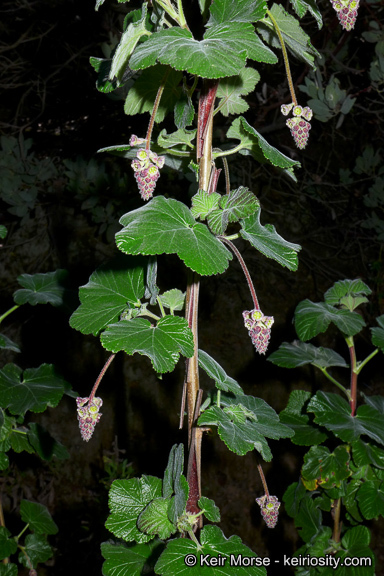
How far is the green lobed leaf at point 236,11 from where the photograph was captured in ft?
1.71

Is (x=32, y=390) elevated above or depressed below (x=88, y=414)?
below

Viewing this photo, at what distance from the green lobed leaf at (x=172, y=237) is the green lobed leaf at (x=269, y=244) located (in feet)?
0.20

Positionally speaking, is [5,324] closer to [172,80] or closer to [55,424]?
[55,424]

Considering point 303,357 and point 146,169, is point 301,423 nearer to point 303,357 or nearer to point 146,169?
point 303,357

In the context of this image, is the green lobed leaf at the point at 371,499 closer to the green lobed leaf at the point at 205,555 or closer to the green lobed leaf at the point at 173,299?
Answer: the green lobed leaf at the point at 205,555

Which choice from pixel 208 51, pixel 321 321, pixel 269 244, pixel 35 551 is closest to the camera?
pixel 208 51

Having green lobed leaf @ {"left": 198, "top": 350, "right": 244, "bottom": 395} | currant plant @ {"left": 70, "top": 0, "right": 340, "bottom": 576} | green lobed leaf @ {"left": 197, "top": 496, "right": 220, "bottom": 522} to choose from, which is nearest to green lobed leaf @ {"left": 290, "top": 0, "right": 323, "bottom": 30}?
currant plant @ {"left": 70, "top": 0, "right": 340, "bottom": 576}

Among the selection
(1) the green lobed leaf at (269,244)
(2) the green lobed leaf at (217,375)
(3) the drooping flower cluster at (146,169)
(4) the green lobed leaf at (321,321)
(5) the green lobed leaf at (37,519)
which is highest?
(3) the drooping flower cluster at (146,169)

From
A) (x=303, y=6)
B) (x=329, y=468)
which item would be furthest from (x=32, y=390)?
(x=303, y=6)

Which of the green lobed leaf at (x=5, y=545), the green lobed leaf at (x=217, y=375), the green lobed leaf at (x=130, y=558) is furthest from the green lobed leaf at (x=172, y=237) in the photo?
the green lobed leaf at (x=5, y=545)

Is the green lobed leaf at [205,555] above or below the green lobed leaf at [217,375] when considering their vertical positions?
below

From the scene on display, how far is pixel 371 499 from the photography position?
3.78 feet

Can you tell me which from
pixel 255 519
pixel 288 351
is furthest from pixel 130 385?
pixel 288 351

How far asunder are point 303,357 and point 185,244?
2.68 feet
